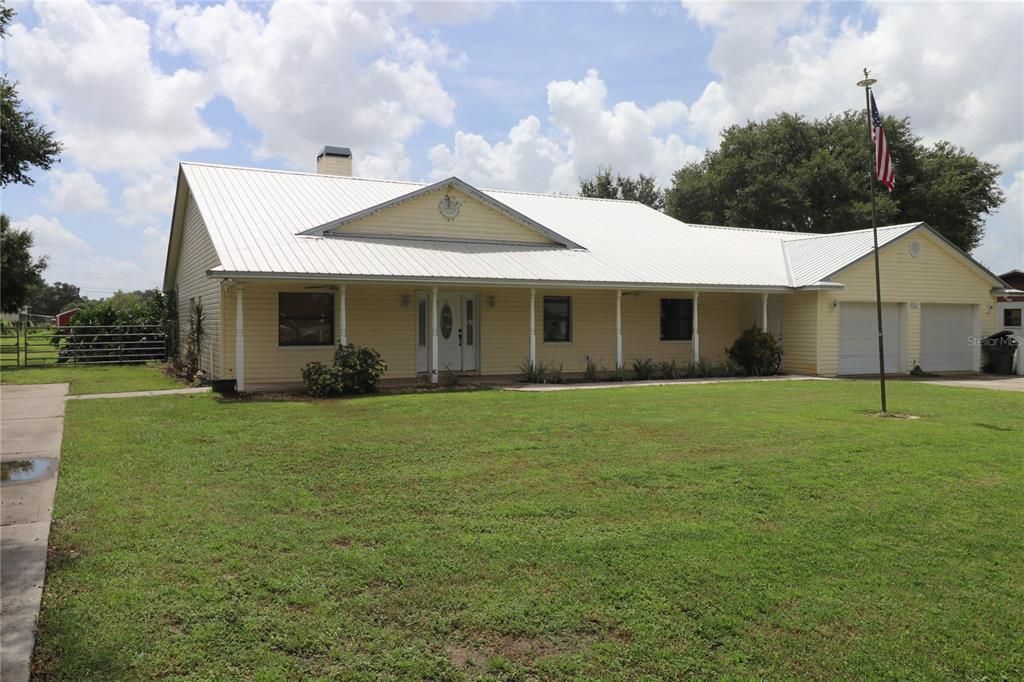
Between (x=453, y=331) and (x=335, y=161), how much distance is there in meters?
8.43

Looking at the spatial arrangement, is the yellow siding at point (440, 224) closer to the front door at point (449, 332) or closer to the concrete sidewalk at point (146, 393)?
the front door at point (449, 332)

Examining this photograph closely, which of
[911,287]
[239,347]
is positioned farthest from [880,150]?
[239,347]

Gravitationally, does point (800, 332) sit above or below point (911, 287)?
below

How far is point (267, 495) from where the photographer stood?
6.43 m

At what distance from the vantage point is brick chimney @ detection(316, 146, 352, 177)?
74.7 feet

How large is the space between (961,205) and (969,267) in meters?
22.2

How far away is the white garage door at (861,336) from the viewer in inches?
799

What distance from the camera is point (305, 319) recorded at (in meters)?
16.2

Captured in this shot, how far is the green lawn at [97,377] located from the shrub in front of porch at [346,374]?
12.9ft

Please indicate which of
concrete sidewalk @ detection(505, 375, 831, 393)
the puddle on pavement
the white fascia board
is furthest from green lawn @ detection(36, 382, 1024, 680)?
concrete sidewalk @ detection(505, 375, 831, 393)

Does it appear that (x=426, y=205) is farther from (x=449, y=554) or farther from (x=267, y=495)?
(x=449, y=554)

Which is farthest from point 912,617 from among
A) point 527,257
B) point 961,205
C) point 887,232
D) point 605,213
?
point 961,205

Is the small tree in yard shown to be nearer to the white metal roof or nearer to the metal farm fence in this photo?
the white metal roof

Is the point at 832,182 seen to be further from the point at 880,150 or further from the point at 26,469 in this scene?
the point at 26,469
